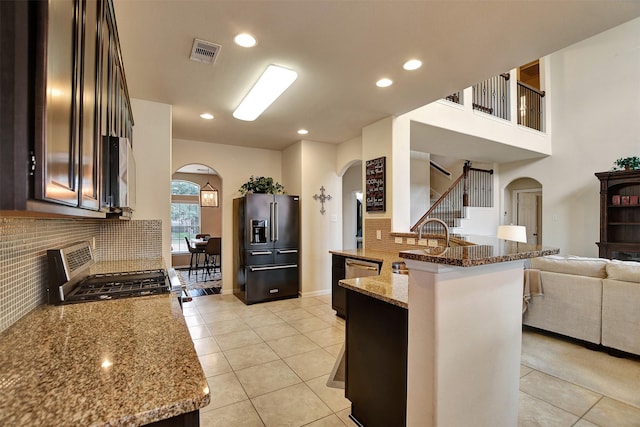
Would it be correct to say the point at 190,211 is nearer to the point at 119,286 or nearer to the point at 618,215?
the point at 119,286

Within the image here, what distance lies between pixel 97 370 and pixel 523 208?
341 inches

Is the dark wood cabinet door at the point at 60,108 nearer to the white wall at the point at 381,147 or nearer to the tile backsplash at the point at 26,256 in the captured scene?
the tile backsplash at the point at 26,256

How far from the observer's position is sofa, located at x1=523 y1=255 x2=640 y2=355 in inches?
107

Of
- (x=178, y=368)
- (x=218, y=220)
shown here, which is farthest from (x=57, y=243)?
(x=218, y=220)

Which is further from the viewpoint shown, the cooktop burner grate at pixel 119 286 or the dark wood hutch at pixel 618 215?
the dark wood hutch at pixel 618 215

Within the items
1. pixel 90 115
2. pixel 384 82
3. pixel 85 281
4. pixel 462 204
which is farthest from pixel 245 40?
pixel 462 204

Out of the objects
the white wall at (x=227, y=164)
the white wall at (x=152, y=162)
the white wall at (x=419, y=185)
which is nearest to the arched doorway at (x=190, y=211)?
the white wall at (x=227, y=164)

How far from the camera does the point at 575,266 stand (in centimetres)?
309

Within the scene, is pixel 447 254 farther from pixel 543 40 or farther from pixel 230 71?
pixel 230 71

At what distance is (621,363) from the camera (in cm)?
268

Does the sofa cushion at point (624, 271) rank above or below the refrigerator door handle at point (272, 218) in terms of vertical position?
below

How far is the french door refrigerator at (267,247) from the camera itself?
468cm

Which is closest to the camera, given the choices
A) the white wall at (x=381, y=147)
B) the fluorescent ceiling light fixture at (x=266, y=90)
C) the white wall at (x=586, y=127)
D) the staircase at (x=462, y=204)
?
the fluorescent ceiling light fixture at (x=266, y=90)

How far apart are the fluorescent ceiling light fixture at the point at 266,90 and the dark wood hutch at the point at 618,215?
19.7ft
